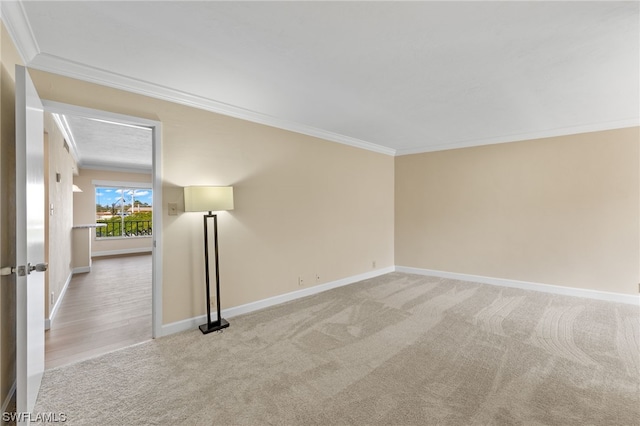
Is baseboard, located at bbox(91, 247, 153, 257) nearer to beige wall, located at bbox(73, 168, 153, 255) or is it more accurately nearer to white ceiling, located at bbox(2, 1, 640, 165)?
beige wall, located at bbox(73, 168, 153, 255)

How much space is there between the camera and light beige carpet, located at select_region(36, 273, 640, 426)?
6.25 ft

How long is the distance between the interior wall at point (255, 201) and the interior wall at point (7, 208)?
0.54 meters

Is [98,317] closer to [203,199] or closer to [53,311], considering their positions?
[53,311]

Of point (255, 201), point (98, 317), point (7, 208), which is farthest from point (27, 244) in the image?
point (98, 317)

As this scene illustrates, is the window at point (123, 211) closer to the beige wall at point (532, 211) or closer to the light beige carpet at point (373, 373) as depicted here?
the light beige carpet at point (373, 373)

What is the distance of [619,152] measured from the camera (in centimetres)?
409

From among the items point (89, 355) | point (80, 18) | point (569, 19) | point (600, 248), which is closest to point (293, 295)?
point (89, 355)

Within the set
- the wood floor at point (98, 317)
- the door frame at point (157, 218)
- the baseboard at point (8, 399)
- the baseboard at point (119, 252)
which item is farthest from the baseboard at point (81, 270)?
the baseboard at point (8, 399)

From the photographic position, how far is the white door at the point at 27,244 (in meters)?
1.64

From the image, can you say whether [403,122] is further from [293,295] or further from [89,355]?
[89,355]

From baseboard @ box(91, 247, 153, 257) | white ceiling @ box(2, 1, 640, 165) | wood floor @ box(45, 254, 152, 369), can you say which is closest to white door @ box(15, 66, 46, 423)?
white ceiling @ box(2, 1, 640, 165)

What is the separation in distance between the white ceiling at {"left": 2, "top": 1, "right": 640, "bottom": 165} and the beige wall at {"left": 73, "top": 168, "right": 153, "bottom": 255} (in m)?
6.78

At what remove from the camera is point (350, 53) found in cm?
228

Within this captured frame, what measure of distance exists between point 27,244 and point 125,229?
845 centimetres
